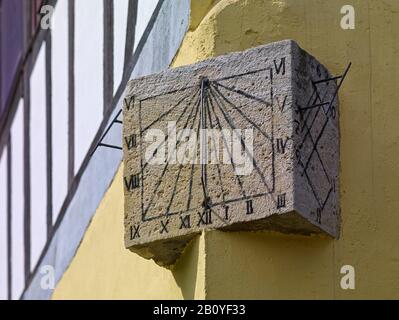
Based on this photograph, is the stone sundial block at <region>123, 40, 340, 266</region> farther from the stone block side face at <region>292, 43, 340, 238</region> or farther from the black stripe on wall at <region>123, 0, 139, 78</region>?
the black stripe on wall at <region>123, 0, 139, 78</region>

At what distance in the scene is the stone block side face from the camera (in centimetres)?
744

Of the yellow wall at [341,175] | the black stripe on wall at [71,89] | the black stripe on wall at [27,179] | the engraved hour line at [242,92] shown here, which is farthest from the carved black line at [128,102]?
the black stripe on wall at [27,179]

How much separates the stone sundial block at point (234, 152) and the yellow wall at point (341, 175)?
2.5 inches

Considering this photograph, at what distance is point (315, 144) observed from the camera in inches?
297

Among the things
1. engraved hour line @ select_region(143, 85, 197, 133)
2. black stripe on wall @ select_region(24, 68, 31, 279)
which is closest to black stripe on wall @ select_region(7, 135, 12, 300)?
black stripe on wall @ select_region(24, 68, 31, 279)

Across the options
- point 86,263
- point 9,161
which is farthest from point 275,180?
point 9,161

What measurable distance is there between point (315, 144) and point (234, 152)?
25 cm

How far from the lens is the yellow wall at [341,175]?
7508 mm

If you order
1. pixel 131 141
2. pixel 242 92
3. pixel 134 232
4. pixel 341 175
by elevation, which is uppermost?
pixel 242 92

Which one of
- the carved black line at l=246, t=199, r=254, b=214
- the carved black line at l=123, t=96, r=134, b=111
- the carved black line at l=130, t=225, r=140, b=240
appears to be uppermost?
the carved black line at l=123, t=96, r=134, b=111

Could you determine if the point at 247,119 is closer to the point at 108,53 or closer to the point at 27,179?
the point at 108,53

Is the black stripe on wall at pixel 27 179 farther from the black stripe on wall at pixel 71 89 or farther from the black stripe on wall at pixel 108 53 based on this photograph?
the black stripe on wall at pixel 108 53

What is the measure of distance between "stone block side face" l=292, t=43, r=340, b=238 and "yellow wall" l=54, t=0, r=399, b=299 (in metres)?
0.07

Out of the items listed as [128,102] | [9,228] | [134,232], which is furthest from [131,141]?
[9,228]
